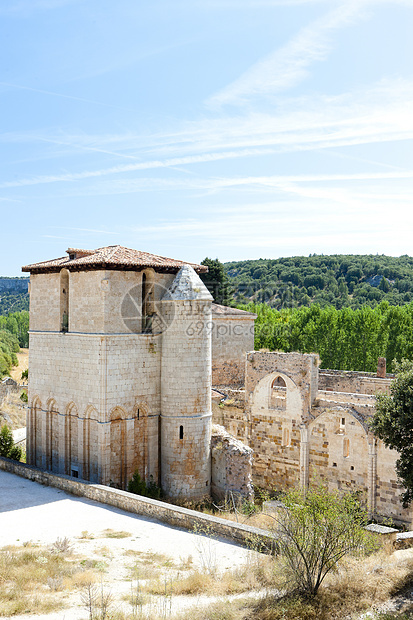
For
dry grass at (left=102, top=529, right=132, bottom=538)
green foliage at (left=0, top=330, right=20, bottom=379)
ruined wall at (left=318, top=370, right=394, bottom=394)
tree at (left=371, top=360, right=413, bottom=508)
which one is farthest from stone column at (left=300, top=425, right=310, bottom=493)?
green foliage at (left=0, top=330, right=20, bottom=379)

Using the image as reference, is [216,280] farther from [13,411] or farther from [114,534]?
[114,534]

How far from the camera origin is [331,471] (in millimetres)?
21094

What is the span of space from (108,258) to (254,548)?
10501 millimetres

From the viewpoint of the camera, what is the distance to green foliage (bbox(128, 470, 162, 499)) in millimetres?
18097

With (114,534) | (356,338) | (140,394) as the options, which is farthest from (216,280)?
(114,534)

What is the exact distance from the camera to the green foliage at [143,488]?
59.4 ft

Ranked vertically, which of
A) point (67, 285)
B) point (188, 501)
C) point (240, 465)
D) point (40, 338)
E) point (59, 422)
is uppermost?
point (67, 285)

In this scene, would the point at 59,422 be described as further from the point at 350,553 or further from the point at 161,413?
the point at 350,553

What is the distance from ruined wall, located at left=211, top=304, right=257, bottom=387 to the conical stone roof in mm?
12061

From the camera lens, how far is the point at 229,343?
32594 mm

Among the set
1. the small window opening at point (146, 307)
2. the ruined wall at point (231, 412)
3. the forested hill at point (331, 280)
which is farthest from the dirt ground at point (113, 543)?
the forested hill at point (331, 280)

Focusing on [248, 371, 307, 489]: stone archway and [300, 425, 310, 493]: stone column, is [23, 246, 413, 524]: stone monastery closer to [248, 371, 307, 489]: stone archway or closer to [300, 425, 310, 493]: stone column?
[300, 425, 310, 493]: stone column

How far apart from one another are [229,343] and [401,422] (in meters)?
19.5

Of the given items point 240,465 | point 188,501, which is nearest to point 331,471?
point 240,465
